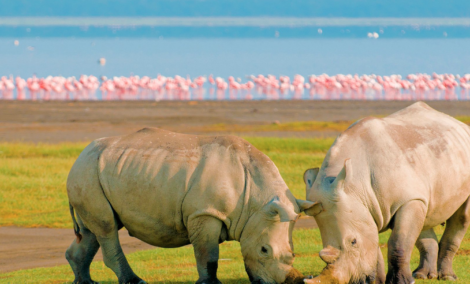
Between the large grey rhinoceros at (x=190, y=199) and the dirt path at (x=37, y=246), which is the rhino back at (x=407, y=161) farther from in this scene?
the dirt path at (x=37, y=246)

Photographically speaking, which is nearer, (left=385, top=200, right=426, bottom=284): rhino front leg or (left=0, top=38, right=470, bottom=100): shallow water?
(left=385, top=200, right=426, bottom=284): rhino front leg

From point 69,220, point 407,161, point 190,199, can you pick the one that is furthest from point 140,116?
point 407,161

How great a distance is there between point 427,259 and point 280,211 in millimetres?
2585

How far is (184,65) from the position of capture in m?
98.3

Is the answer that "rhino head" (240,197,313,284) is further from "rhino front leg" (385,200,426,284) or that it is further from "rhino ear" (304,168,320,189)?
"rhino front leg" (385,200,426,284)

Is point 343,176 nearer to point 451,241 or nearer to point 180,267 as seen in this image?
point 451,241

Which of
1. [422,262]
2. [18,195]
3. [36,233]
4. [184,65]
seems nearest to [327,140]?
[18,195]

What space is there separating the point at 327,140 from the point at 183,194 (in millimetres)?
15792

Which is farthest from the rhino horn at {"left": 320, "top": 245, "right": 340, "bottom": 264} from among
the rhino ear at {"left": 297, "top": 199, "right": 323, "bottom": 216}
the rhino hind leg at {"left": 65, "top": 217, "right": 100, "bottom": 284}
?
the rhino hind leg at {"left": 65, "top": 217, "right": 100, "bottom": 284}

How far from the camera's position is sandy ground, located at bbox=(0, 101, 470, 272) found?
90.4 feet

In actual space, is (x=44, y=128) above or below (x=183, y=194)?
below

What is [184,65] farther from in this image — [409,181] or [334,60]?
[409,181]

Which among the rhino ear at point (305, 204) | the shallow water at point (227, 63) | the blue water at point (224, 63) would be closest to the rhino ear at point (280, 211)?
the rhino ear at point (305, 204)

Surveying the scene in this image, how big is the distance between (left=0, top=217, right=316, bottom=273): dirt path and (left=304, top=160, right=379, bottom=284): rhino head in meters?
4.83
